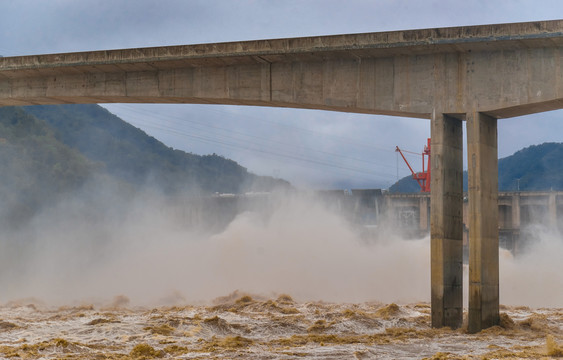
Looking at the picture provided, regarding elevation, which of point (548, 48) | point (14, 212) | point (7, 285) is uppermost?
point (548, 48)

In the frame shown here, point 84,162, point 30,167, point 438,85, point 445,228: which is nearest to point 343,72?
point 438,85

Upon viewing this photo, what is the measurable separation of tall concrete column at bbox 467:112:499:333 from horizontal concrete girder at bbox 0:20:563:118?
0.91 m

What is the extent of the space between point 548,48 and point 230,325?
13328mm

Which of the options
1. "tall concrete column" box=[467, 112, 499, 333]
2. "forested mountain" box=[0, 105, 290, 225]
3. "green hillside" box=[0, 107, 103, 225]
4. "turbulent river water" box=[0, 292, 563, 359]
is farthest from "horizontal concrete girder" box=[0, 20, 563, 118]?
"forested mountain" box=[0, 105, 290, 225]

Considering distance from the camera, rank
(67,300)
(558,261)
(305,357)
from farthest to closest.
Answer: (558,261)
(67,300)
(305,357)

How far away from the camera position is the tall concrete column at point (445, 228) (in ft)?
70.2

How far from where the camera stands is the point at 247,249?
54.1 metres

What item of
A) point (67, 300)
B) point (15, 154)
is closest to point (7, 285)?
point (67, 300)

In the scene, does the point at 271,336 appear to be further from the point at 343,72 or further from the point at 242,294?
the point at 242,294

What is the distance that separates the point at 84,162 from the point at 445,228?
93466 millimetres

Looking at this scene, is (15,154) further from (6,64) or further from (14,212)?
(6,64)

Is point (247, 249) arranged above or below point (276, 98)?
below

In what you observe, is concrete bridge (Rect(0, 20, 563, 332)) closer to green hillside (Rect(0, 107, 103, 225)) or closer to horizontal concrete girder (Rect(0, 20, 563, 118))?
horizontal concrete girder (Rect(0, 20, 563, 118))

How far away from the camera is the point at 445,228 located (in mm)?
21562
